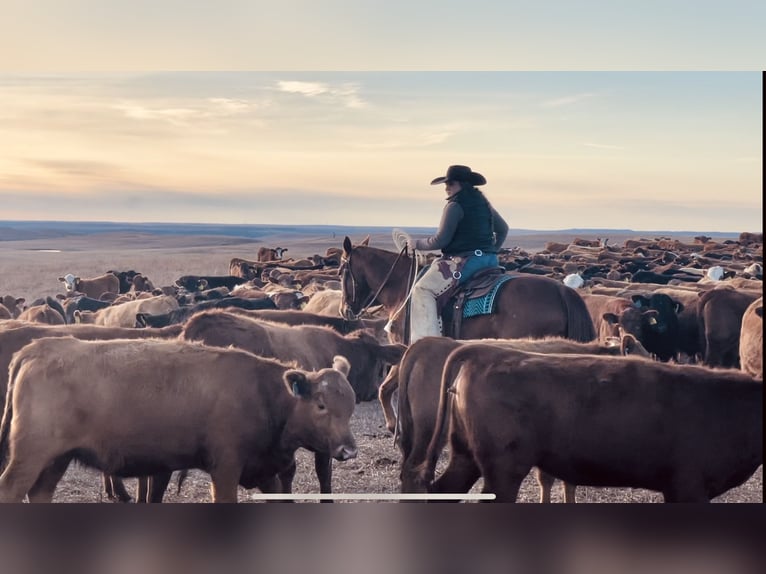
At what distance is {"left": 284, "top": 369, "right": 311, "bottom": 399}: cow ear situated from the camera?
4988 mm

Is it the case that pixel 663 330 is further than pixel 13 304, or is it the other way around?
pixel 663 330

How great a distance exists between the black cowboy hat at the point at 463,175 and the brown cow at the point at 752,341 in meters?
1.54

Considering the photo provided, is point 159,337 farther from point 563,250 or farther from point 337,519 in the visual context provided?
point 337,519

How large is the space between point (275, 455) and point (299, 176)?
1411 millimetres

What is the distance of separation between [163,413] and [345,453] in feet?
3.03

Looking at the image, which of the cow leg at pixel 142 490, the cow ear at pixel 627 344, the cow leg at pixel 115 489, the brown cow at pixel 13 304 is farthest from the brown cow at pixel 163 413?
the cow ear at pixel 627 344

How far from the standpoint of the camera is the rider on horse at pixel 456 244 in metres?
4.92

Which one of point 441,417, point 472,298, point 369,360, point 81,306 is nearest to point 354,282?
point 369,360

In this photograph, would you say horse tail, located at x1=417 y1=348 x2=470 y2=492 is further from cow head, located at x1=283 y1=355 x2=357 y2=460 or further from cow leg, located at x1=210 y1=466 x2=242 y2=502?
cow leg, located at x1=210 y1=466 x2=242 y2=502

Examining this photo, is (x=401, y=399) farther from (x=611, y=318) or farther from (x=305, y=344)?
(x=611, y=318)

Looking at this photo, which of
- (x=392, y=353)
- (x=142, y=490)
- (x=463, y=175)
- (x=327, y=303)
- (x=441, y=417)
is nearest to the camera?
(x=463, y=175)

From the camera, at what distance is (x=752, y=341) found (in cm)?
494

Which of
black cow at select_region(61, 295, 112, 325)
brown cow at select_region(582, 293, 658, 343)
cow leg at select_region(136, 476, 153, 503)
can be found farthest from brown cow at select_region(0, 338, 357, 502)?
black cow at select_region(61, 295, 112, 325)

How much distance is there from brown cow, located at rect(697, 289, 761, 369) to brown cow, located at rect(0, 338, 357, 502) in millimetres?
1909
